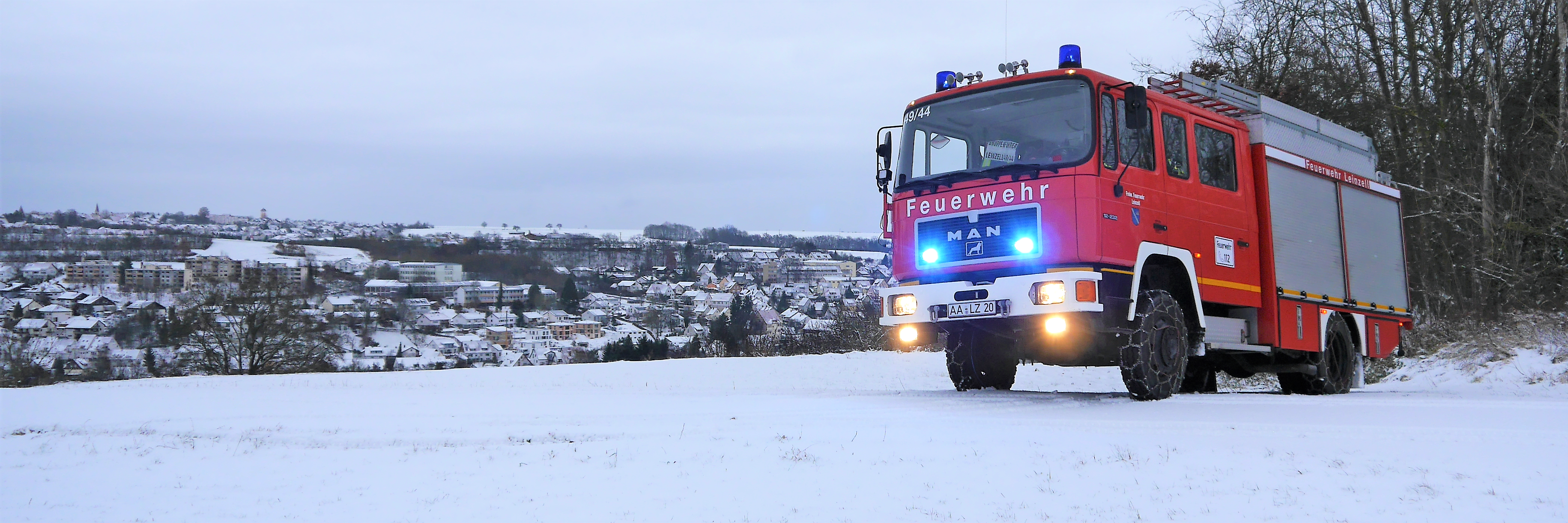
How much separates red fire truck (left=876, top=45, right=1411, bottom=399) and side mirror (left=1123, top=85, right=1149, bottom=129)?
0.5 inches

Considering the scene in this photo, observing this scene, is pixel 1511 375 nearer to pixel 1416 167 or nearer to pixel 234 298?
pixel 1416 167

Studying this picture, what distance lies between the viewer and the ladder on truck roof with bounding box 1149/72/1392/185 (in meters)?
11.3

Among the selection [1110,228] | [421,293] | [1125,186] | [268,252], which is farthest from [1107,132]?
[268,252]

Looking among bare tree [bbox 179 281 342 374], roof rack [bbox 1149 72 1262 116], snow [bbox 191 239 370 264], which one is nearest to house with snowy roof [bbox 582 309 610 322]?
snow [bbox 191 239 370 264]

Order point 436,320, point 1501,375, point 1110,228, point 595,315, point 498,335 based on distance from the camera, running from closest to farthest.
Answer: point 1110,228, point 1501,375, point 498,335, point 436,320, point 595,315

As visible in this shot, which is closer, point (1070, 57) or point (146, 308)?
point (1070, 57)

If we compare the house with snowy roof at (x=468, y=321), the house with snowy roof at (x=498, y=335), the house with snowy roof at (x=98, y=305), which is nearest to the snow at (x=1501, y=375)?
the house with snowy roof at (x=498, y=335)

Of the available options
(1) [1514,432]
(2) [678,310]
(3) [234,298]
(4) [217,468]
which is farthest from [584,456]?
(2) [678,310]

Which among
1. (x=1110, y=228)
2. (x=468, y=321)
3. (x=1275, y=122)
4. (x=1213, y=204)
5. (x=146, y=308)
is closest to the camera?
(x=1110, y=228)

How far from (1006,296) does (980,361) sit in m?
2.90

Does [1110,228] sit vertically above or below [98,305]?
below

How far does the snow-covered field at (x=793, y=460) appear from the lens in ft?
15.1

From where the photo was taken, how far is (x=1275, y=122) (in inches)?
473

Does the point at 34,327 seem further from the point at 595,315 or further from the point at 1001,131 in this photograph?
the point at 1001,131
